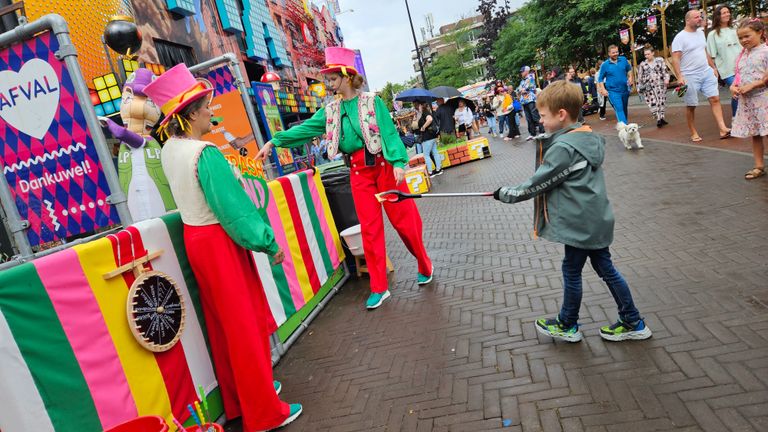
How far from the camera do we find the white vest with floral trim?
13.9ft

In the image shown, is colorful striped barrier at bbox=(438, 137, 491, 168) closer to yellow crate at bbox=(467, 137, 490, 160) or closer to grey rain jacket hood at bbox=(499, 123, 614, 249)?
yellow crate at bbox=(467, 137, 490, 160)

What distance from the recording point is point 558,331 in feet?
10.1

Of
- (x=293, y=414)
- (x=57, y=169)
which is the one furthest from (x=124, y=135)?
(x=293, y=414)

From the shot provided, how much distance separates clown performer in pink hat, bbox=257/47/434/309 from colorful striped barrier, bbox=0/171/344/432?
1.73 meters

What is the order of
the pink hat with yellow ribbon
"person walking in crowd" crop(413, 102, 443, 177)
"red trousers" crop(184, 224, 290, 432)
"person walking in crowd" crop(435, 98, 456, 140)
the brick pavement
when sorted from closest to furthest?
1. the brick pavement
2. "red trousers" crop(184, 224, 290, 432)
3. the pink hat with yellow ribbon
4. "person walking in crowd" crop(413, 102, 443, 177)
5. "person walking in crowd" crop(435, 98, 456, 140)

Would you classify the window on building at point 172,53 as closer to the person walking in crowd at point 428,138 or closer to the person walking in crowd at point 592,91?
the person walking in crowd at point 428,138

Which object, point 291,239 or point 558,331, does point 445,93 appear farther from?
point 558,331

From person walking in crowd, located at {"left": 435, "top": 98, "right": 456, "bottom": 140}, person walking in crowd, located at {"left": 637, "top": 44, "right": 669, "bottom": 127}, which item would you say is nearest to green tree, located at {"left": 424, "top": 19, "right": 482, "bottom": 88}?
person walking in crowd, located at {"left": 435, "top": 98, "right": 456, "bottom": 140}

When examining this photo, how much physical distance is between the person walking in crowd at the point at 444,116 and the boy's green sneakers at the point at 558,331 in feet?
35.4

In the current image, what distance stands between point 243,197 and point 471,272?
282 cm

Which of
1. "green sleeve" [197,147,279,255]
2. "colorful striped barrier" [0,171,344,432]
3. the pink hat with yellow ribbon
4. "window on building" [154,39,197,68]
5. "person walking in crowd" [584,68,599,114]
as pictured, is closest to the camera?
"colorful striped barrier" [0,171,344,432]

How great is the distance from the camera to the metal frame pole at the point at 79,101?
2895 millimetres

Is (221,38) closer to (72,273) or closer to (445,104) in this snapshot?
(445,104)

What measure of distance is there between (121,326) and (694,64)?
367 inches
